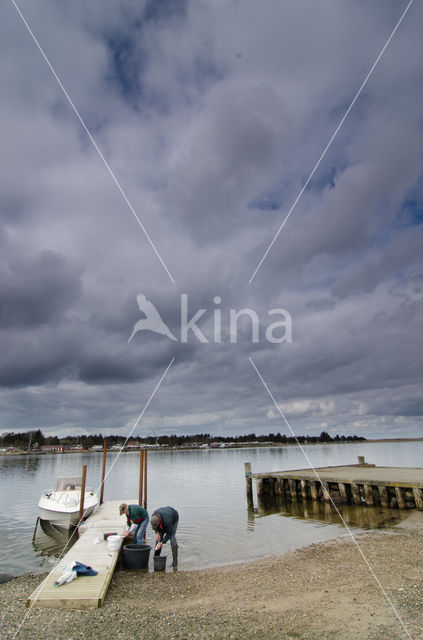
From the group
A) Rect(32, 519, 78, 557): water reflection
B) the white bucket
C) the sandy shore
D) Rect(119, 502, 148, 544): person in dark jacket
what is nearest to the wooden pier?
the sandy shore

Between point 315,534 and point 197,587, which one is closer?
point 197,587

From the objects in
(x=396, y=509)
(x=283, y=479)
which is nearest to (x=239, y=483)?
(x=283, y=479)

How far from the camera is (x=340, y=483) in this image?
2531 centimetres

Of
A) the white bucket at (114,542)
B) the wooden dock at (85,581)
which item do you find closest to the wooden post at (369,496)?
the wooden dock at (85,581)

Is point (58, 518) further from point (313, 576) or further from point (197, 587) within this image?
point (313, 576)

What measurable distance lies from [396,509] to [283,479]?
368 inches

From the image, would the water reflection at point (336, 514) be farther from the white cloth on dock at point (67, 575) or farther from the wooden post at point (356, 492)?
the white cloth on dock at point (67, 575)

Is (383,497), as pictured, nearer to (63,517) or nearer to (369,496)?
(369,496)

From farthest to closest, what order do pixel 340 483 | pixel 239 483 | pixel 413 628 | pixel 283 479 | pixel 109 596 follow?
pixel 239 483 → pixel 283 479 → pixel 340 483 → pixel 109 596 → pixel 413 628

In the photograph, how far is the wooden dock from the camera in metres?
8.55

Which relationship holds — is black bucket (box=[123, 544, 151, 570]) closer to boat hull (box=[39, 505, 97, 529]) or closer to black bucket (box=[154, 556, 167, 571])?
black bucket (box=[154, 556, 167, 571])

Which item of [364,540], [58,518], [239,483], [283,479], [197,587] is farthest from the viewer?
[239,483]

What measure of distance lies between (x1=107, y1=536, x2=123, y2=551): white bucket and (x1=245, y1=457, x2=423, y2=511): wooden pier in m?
14.9

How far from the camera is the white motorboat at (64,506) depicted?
19.7 m
